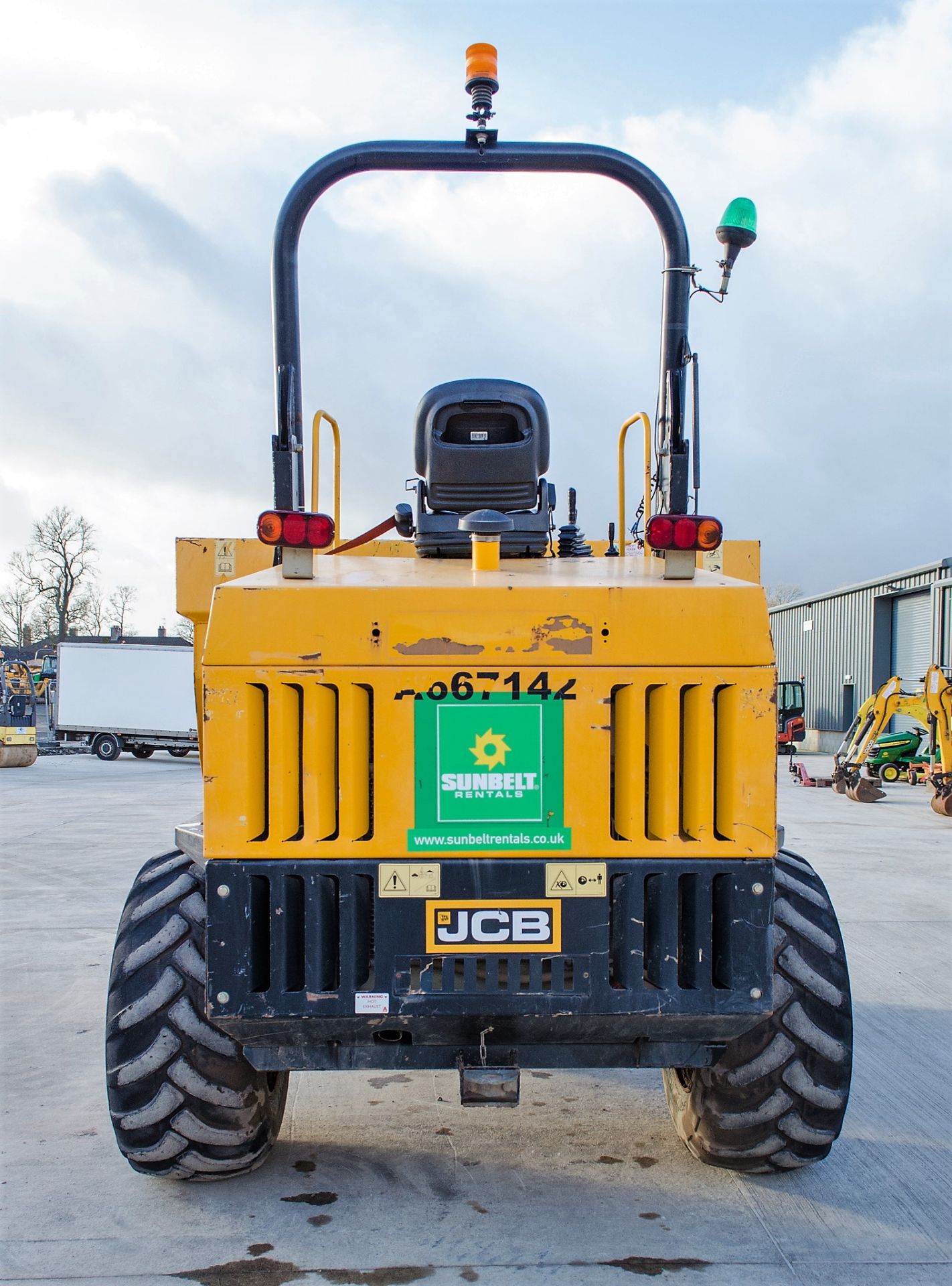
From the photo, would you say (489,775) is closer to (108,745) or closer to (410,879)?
(410,879)

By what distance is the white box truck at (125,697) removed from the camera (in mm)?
26453

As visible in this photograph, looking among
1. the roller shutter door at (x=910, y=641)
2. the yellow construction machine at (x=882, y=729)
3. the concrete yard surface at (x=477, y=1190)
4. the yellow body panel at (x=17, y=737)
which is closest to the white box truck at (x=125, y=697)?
the yellow body panel at (x=17, y=737)

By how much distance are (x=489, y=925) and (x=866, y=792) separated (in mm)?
14944

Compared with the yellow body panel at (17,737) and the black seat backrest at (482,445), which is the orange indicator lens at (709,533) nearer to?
the black seat backrest at (482,445)

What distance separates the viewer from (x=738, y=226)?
3.37 m

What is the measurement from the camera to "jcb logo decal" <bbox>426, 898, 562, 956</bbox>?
2.85 meters

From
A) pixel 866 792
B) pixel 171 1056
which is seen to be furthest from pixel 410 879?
pixel 866 792

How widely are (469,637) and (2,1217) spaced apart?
2.31 meters

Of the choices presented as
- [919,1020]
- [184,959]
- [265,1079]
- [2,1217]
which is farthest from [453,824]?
[919,1020]

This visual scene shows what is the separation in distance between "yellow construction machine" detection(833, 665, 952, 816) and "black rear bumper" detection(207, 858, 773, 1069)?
1312 cm

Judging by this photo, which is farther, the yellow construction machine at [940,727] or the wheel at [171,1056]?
the yellow construction machine at [940,727]

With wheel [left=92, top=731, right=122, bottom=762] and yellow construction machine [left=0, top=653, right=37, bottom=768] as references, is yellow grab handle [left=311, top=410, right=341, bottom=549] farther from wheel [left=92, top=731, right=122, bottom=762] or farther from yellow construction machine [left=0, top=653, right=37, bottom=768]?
wheel [left=92, top=731, right=122, bottom=762]

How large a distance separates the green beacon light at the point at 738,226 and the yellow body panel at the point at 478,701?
4.12 feet

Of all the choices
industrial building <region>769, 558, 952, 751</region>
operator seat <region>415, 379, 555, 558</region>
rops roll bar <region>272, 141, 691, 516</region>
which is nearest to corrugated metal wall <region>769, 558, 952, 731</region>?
industrial building <region>769, 558, 952, 751</region>
